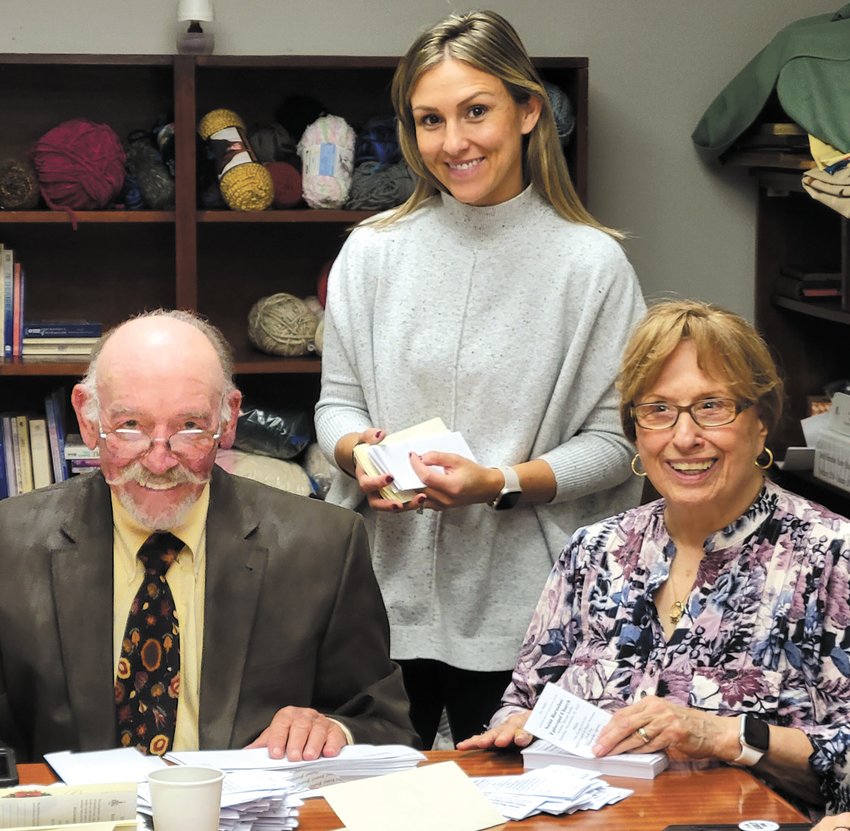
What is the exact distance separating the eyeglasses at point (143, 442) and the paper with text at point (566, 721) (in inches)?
23.7

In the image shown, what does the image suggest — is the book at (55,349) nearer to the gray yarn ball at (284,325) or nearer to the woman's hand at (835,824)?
the gray yarn ball at (284,325)

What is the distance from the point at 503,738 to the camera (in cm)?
190

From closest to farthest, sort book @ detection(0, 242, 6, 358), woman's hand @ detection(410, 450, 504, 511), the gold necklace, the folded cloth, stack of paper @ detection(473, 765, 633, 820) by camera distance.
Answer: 1. stack of paper @ detection(473, 765, 633, 820)
2. the gold necklace
3. woman's hand @ detection(410, 450, 504, 511)
4. the folded cloth
5. book @ detection(0, 242, 6, 358)

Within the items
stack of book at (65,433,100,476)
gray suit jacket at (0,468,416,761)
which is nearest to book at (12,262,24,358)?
stack of book at (65,433,100,476)

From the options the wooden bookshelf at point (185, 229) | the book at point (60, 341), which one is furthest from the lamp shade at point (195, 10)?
the book at point (60, 341)

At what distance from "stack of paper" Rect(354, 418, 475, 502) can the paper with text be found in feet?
1.88

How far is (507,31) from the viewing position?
2.46 metres

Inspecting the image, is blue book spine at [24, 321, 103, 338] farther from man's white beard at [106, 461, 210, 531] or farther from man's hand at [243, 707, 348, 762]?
man's hand at [243, 707, 348, 762]

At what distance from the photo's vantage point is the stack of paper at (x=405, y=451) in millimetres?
2402

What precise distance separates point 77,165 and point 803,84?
189 cm

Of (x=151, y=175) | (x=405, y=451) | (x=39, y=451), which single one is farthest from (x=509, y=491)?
(x=39, y=451)

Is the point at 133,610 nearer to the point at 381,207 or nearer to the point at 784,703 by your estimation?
the point at 784,703

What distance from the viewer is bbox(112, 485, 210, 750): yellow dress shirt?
194 centimetres

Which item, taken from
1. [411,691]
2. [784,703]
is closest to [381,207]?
[411,691]
